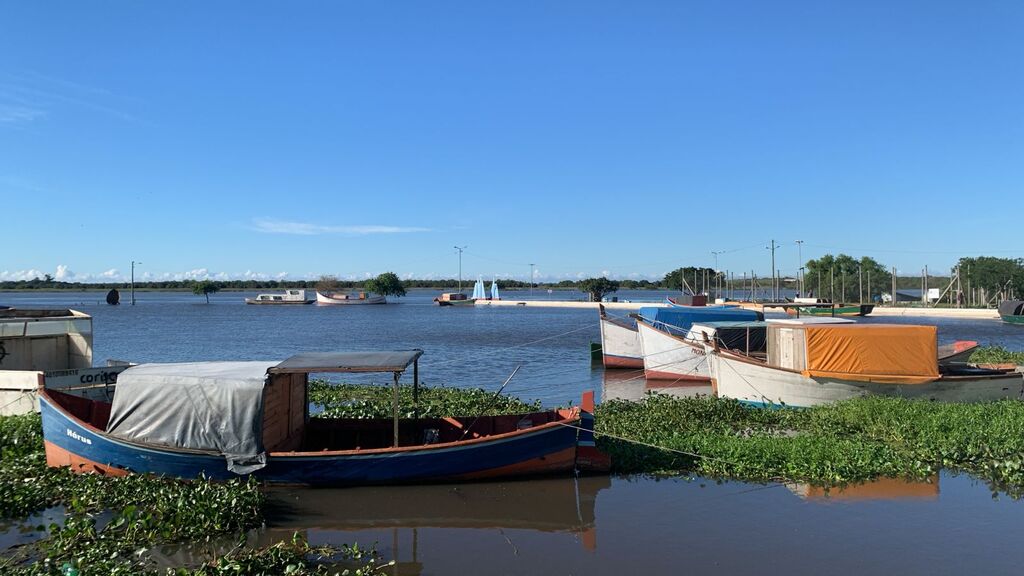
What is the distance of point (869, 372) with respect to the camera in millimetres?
18781

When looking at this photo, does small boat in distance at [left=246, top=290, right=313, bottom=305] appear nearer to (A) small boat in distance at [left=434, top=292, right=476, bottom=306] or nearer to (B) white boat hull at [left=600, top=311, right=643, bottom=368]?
(A) small boat in distance at [left=434, top=292, right=476, bottom=306]

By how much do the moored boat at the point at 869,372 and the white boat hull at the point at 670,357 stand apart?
7.50 metres

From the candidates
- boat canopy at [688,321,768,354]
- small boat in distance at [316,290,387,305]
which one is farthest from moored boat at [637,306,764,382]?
small boat in distance at [316,290,387,305]

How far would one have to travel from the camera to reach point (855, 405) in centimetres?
1708

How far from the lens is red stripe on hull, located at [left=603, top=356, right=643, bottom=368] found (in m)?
33.5

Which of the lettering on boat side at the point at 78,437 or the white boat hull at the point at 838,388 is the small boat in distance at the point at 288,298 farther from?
the lettering on boat side at the point at 78,437

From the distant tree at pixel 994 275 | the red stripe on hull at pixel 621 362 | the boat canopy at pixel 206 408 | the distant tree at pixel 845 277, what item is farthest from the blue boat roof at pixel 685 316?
the distant tree at pixel 845 277

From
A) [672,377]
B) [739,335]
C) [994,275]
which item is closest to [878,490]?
[739,335]

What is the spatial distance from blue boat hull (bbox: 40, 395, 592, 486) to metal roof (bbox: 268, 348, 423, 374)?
1.44 meters

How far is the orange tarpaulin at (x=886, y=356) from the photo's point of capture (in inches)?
737

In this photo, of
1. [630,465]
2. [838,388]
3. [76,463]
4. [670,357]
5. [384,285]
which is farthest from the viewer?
[384,285]

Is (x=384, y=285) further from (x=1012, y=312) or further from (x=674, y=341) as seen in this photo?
(x=674, y=341)

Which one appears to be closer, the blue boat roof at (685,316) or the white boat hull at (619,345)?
the blue boat roof at (685,316)

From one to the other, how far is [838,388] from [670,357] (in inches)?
409
